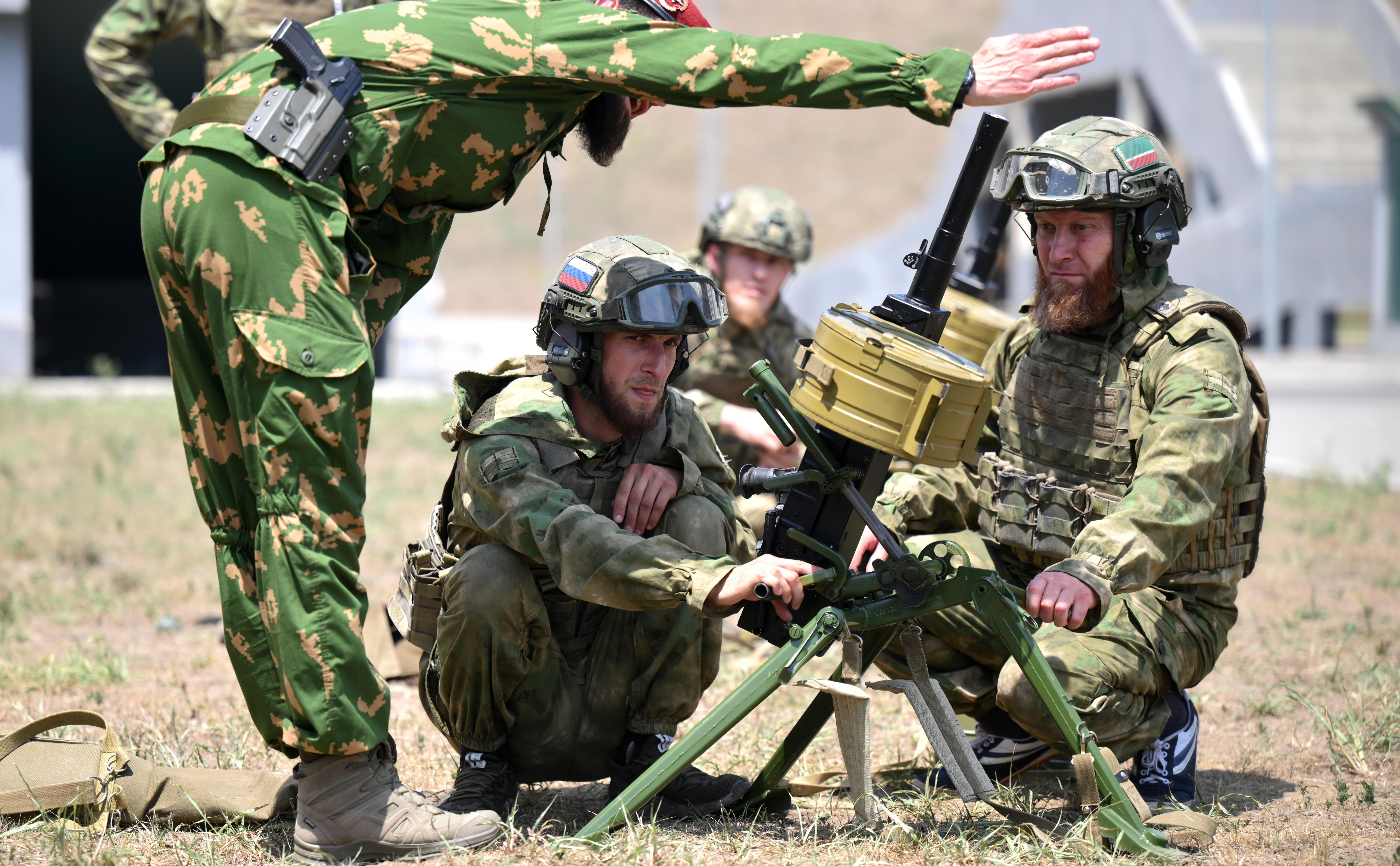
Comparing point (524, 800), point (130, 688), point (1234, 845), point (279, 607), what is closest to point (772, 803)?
point (524, 800)

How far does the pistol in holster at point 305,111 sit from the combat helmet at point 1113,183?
6.82 ft

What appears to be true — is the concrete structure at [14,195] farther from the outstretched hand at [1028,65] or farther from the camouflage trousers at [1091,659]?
the outstretched hand at [1028,65]

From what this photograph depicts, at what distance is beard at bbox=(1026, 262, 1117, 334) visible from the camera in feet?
14.6

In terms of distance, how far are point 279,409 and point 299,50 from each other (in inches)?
34.8

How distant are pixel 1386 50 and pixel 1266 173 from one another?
15.1 ft

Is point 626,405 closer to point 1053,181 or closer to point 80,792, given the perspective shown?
point 1053,181

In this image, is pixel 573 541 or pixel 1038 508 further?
pixel 1038 508

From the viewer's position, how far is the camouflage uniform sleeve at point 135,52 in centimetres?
712

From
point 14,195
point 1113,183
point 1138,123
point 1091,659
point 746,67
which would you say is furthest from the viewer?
point 1138,123

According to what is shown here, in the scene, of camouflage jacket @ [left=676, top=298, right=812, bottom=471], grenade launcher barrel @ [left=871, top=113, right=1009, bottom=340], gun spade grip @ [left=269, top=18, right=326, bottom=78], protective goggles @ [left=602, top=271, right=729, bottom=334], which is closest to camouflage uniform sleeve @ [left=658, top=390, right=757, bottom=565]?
protective goggles @ [left=602, top=271, right=729, bottom=334]

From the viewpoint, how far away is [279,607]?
339cm

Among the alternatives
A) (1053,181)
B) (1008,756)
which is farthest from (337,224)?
(1008,756)

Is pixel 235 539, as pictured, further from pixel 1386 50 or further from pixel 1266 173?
pixel 1386 50

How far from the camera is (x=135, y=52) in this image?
24.0 ft
